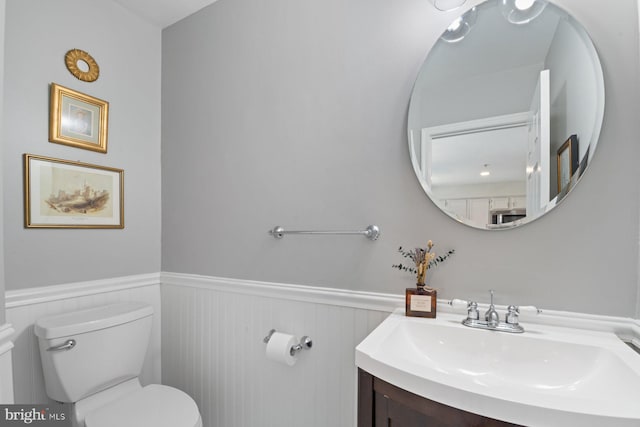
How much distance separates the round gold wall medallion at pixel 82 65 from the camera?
4.91 ft

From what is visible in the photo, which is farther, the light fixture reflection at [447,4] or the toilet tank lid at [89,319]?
the toilet tank lid at [89,319]

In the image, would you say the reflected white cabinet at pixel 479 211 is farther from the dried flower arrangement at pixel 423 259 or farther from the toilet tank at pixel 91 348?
the toilet tank at pixel 91 348

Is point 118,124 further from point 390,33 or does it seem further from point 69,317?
point 390,33

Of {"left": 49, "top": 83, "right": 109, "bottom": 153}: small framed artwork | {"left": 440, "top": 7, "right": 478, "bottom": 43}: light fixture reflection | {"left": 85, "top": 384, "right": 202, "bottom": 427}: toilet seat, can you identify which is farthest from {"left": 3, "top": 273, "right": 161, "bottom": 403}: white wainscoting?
{"left": 440, "top": 7, "right": 478, "bottom": 43}: light fixture reflection

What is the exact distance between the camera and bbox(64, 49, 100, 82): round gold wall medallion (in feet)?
4.91

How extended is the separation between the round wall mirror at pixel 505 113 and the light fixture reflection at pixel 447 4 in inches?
1.7

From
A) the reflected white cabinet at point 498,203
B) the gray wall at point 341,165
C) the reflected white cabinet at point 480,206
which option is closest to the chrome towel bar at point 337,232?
the gray wall at point 341,165

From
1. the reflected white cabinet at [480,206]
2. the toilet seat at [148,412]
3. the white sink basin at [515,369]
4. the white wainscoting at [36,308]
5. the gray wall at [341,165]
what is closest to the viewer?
the white sink basin at [515,369]

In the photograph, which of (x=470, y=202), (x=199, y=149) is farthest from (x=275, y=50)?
(x=470, y=202)

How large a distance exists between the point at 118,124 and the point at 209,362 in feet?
4.59

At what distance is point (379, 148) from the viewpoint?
1231mm

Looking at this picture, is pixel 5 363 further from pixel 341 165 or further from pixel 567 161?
pixel 567 161

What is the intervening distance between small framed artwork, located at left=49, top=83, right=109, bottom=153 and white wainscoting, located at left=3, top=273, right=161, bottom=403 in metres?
0.70

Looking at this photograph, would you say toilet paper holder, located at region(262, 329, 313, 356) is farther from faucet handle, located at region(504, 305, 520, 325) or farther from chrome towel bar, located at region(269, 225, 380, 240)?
faucet handle, located at region(504, 305, 520, 325)
